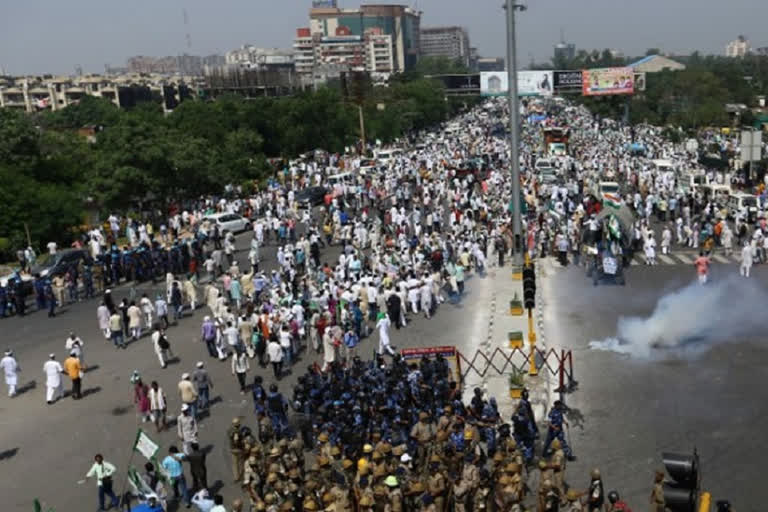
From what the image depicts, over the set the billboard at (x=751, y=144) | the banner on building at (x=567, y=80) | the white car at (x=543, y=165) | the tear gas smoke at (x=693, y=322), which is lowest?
the tear gas smoke at (x=693, y=322)

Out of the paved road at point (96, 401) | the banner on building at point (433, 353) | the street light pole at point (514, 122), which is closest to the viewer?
the paved road at point (96, 401)

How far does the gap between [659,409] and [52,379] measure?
43.2ft

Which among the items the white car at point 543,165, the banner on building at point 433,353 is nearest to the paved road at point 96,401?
the banner on building at point 433,353

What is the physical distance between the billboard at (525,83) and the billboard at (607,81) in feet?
13.0

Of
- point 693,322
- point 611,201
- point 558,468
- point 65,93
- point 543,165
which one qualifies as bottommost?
point 693,322

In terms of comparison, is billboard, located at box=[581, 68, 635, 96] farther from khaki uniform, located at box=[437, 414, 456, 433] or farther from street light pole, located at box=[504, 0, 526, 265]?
khaki uniform, located at box=[437, 414, 456, 433]

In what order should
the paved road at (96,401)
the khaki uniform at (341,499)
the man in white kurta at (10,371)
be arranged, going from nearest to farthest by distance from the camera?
the khaki uniform at (341,499) < the paved road at (96,401) < the man in white kurta at (10,371)

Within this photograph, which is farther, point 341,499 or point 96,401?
point 96,401

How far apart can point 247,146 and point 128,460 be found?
4179 centimetres

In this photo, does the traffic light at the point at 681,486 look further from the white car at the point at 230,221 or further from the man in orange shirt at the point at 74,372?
the white car at the point at 230,221

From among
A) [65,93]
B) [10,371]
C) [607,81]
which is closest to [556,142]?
[607,81]

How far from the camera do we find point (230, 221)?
35594mm

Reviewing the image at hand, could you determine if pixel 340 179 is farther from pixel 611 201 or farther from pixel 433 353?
pixel 433 353

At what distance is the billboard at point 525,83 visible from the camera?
79438 mm
